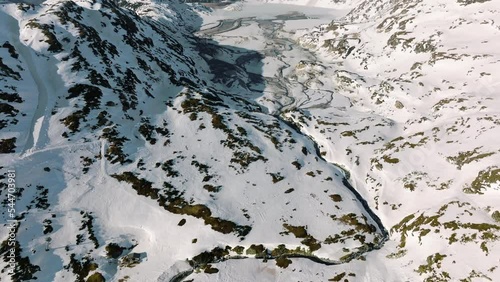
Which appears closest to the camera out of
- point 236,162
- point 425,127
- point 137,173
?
point 137,173

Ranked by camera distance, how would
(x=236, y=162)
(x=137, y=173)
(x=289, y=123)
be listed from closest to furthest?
(x=137, y=173) → (x=236, y=162) → (x=289, y=123)

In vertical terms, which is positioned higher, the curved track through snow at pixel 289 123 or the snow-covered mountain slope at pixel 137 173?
the snow-covered mountain slope at pixel 137 173

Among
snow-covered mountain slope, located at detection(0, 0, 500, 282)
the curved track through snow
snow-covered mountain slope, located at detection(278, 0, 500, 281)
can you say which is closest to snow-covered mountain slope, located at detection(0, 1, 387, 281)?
snow-covered mountain slope, located at detection(0, 0, 500, 282)

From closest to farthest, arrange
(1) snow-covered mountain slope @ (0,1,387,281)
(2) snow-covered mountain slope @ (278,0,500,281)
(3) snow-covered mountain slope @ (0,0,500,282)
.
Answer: (2) snow-covered mountain slope @ (278,0,500,281) → (3) snow-covered mountain slope @ (0,0,500,282) → (1) snow-covered mountain slope @ (0,1,387,281)

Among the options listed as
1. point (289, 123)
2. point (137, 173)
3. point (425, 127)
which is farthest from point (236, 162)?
point (425, 127)

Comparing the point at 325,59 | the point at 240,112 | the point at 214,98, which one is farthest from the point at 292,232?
the point at 325,59

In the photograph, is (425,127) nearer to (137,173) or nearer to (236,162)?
(236,162)

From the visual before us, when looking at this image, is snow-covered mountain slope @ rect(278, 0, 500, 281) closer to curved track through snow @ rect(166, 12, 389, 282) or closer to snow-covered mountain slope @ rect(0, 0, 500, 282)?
snow-covered mountain slope @ rect(0, 0, 500, 282)

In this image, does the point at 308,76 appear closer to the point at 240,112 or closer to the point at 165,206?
the point at 240,112

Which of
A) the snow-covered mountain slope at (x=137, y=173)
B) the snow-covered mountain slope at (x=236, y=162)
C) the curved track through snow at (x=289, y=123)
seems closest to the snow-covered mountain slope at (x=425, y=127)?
the snow-covered mountain slope at (x=236, y=162)

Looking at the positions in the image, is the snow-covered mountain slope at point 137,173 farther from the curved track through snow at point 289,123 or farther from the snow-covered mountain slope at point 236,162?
the curved track through snow at point 289,123

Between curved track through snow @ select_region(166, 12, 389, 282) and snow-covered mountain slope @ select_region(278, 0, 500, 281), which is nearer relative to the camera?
snow-covered mountain slope @ select_region(278, 0, 500, 281)

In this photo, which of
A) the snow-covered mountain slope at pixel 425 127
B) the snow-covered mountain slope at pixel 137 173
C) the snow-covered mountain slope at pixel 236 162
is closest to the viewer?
the snow-covered mountain slope at pixel 425 127
